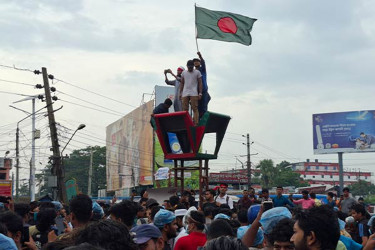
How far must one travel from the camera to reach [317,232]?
4.19 metres

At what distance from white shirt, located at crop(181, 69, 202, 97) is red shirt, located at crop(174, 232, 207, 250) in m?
8.55

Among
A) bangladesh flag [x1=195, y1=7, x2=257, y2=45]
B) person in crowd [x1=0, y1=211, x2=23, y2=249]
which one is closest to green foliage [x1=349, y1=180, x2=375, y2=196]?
bangladesh flag [x1=195, y1=7, x2=257, y2=45]

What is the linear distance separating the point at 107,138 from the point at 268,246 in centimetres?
8125

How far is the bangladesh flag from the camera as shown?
17.8 metres

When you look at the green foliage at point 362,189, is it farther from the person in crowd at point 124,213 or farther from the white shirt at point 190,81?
the person in crowd at point 124,213

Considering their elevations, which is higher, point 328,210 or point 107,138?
point 107,138

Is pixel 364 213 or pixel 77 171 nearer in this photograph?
pixel 364 213

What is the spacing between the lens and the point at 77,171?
358 ft

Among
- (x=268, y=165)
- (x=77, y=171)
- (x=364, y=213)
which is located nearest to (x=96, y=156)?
(x=77, y=171)

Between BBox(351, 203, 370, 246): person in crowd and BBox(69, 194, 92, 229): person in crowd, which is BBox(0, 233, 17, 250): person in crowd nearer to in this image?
BBox(69, 194, 92, 229): person in crowd

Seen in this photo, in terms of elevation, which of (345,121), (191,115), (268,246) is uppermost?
(345,121)

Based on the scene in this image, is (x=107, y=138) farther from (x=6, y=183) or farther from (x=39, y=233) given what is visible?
(x=39, y=233)

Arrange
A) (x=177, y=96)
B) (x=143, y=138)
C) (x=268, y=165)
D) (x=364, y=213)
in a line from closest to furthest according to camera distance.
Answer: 1. (x=364, y=213)
2. (x=177, y=96)
3. (x=143, y=138)
4. (x=268, y=165)

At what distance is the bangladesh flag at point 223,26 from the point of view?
58.4ft
